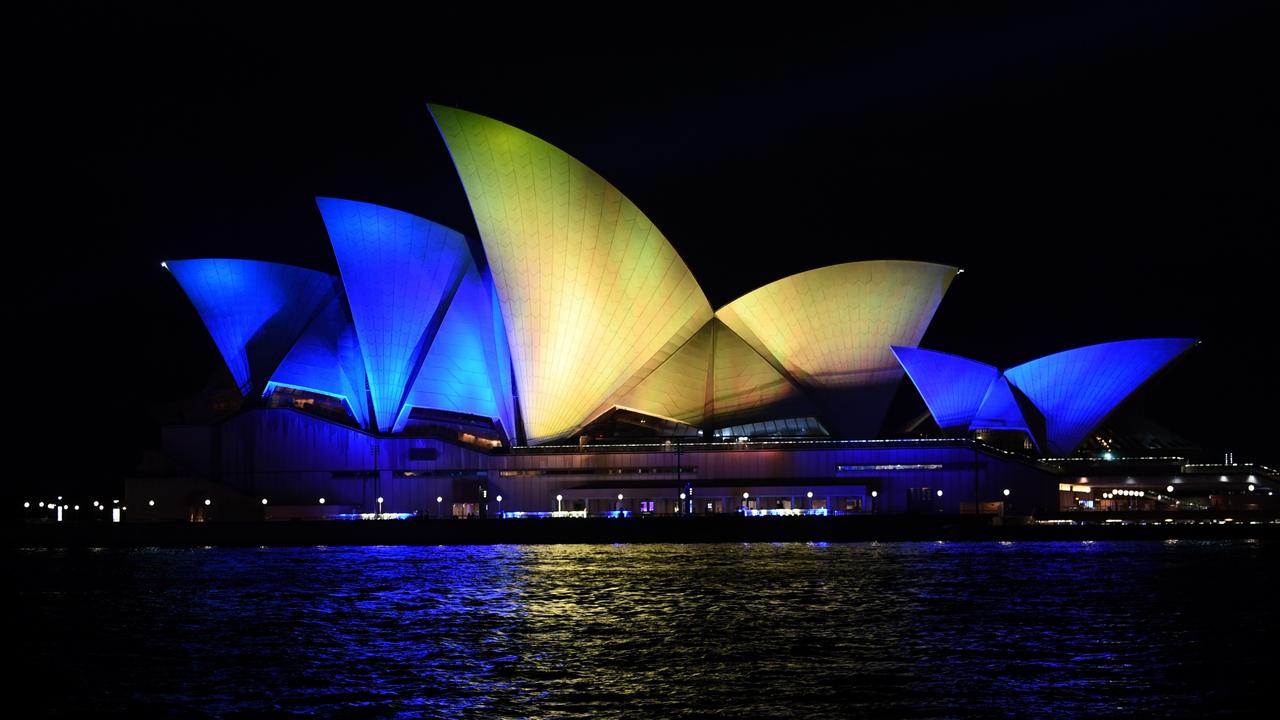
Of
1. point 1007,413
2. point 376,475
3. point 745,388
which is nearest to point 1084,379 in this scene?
point 1007,413

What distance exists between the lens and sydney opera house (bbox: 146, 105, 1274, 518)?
2178 inches

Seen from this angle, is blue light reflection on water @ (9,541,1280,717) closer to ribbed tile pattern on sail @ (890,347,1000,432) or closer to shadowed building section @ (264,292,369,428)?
ribbed tile pattern on sail @ (890,347,1000,432)

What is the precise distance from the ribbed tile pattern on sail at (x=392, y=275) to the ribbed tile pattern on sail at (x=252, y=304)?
3.99 metres

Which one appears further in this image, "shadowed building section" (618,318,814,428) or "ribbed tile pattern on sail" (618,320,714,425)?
"shadowed building section" (618,318,814,428)

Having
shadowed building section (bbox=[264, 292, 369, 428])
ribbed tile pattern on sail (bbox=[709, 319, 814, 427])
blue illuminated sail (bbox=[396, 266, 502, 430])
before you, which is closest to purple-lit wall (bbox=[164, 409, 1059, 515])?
shadowed building section (bbox=[264, 292, 369, 428])

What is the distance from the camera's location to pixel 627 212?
50.5 meters

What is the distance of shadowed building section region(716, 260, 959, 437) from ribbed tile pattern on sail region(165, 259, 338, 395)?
17726mm

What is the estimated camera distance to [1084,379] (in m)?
58.3

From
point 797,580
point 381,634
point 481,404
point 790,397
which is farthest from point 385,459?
point 381,634

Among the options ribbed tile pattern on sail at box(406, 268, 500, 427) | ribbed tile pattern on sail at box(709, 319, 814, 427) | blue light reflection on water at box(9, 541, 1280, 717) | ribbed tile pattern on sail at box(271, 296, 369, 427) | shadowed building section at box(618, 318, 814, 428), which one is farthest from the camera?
ribbed tile pattern on sail at box(709, 319, 814, 427)

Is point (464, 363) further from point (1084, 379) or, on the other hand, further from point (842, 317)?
point (1084, 379)

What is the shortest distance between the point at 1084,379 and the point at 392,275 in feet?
97.9

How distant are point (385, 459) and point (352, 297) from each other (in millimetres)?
7881

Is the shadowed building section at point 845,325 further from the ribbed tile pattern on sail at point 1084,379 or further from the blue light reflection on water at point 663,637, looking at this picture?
the blue light reflection on water at point 663,637
